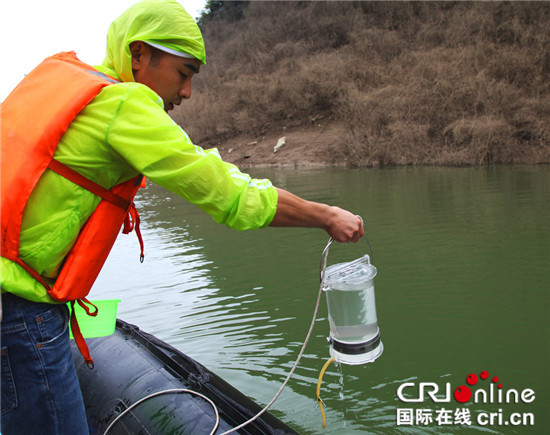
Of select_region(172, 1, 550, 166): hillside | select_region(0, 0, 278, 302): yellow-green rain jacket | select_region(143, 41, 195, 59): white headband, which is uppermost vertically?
select_region(143, 41, 195, 59): white headband

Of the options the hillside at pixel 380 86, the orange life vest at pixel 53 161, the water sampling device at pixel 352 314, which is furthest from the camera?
the hillside at pixel 380 86

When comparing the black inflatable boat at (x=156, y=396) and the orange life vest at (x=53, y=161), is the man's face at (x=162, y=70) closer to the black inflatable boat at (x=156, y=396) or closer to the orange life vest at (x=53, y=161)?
the orange life vest at (x=53, y=161)

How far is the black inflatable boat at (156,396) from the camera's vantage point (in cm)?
280

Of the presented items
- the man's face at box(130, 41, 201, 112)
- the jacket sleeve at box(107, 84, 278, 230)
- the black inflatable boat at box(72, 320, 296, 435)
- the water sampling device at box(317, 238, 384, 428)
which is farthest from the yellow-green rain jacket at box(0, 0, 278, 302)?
the black inflatable boat at box(72, 320, 296, 435)

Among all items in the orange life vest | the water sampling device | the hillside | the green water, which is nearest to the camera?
the orange life vest

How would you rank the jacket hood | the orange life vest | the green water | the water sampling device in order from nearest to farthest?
the orange life vest, the jacket hood, the water sampling device, the green water

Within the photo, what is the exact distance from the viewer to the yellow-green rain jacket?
Result: 1.82m

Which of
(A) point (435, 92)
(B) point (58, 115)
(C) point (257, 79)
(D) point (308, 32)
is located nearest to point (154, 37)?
(B) point (58, 115)

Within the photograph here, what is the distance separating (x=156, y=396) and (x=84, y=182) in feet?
5.14

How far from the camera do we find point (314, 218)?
217 centimetres

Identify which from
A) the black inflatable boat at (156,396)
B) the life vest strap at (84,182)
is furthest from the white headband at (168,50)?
the black inflatable boat at (156,396)

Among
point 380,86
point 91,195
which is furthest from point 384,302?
point 380,86

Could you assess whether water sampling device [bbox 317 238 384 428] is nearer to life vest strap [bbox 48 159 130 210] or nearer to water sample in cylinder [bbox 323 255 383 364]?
water sample in cylinder [bbox 323 255 383 364]

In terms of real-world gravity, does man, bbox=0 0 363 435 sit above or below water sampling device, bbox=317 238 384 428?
above
